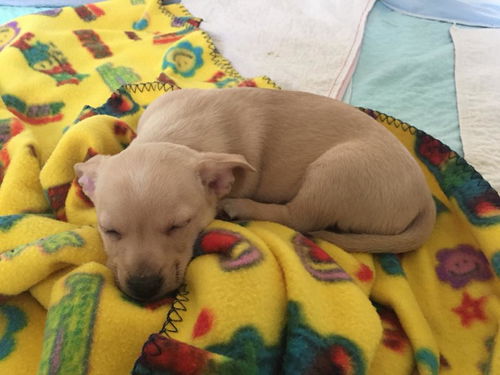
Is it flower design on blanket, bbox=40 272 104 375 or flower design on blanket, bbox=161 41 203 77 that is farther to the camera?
flower design on blanket, bbox=161 41 203 77

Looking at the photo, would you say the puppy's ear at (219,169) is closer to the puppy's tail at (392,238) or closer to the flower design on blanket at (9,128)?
the puppy's tail at (392,238)

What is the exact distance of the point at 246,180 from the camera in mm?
1978

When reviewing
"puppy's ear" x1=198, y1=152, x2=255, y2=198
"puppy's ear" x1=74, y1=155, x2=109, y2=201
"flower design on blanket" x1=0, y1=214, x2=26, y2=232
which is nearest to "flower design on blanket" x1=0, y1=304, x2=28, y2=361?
"flower design on blanket" x1=0, y1=214, x2=26, y2=232

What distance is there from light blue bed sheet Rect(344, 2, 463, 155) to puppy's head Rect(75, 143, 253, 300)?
1.36 metres

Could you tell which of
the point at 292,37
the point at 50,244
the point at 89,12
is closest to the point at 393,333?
the point at 50,244

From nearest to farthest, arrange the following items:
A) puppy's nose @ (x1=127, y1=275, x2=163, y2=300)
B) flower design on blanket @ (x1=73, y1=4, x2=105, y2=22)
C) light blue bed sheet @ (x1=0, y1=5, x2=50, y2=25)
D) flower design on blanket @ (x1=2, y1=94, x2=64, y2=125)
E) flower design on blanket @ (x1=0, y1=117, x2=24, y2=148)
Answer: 1. puppy's nose @ (x1=127, y1=275, x2=163, y2=300)
2. flower design on blanket @ (x1=0, y1=117, x2=24, y2=148)
3. flower design on blanket @ (x1=2, y1=94, x2=64, y2=125)
4. flower design on blanket @ (x1=73, y1=4, x2=105, y2=22)
5. light blue bed sheet @ (x1=0, y1=5, x2=50, y2=25)

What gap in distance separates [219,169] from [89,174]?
46cm

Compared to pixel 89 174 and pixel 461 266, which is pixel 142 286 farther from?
pixel 461 266

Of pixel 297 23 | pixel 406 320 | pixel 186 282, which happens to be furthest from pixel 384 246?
pixel 297 23

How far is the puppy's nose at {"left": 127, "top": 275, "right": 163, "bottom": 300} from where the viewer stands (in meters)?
1.41

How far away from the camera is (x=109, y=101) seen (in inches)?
93.2

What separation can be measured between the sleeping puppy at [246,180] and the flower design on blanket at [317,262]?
186 millimetres

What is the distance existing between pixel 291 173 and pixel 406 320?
745mm

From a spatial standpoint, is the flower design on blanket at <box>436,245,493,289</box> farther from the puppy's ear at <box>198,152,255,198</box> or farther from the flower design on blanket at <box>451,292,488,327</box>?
the puppy's ear at <box>198,152,255,198</box>
